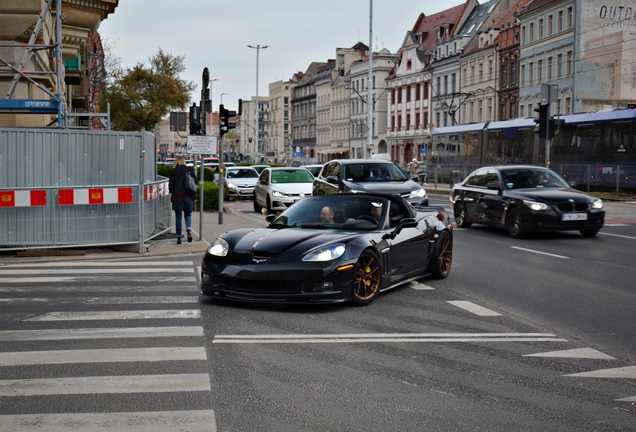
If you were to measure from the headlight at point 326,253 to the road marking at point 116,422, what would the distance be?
398 centimetres

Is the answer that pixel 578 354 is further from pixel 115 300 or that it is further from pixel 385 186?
pixel 385 186

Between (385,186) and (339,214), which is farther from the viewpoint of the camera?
(385,186)

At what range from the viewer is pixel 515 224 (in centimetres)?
1883

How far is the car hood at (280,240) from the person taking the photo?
970 centimetres

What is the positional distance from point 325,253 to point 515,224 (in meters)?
10.0

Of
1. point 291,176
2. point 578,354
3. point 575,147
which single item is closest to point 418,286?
point 578,354

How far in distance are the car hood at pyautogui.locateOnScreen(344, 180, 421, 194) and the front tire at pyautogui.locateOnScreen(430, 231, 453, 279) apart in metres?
8.73

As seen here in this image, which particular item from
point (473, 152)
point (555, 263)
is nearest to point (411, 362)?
point (555, 263)

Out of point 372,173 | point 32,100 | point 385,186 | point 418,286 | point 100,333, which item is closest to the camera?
point 100,333

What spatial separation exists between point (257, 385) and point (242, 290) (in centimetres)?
333

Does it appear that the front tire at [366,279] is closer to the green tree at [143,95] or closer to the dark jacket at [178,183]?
the dark jacket at [178,183]

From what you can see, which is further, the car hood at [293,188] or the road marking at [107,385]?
the car hood at [293,188]

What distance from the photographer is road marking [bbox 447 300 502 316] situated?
31.6 ft

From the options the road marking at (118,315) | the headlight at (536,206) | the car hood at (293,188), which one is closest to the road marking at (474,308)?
the road marking at (118,315)
